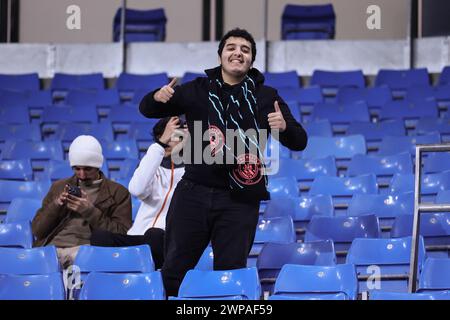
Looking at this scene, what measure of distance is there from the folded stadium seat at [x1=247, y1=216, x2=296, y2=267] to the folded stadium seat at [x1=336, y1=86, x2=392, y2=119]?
3.39m

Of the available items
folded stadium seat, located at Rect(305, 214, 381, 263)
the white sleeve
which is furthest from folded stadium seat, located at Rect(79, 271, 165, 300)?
folded stadium seat, located at Rect(305, 214, 381, 263)

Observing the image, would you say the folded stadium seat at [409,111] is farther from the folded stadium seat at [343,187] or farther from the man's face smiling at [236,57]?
the man's face smiling at [236,57]

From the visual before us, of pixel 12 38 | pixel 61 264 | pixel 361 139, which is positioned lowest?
pixel 61 264

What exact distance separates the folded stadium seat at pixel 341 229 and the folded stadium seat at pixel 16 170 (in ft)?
8.50

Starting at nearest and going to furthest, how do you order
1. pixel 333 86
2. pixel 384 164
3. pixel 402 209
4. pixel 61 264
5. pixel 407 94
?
pixel 61 264 < pixel 402 209 < pixel 384 164 < pixel 407 94 < pixel 333 86

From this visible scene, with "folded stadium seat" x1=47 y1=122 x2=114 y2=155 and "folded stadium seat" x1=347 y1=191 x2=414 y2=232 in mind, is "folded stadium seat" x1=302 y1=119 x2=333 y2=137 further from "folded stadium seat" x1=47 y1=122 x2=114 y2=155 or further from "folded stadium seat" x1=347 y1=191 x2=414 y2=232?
"folded stadium seat" x1=347 y1=191 x2=414 y2=232

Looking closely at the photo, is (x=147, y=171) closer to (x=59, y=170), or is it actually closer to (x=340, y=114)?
(x=59, y=170)

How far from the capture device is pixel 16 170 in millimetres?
7316

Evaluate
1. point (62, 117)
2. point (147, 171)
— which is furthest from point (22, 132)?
point (147, 171)

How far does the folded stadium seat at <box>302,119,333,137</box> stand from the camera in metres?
7.99

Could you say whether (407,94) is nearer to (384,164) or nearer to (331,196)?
(384,164)

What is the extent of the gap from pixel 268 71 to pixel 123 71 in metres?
1.43

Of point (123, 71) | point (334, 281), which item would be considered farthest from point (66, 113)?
point (334, 281)

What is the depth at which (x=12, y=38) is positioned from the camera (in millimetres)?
10789
